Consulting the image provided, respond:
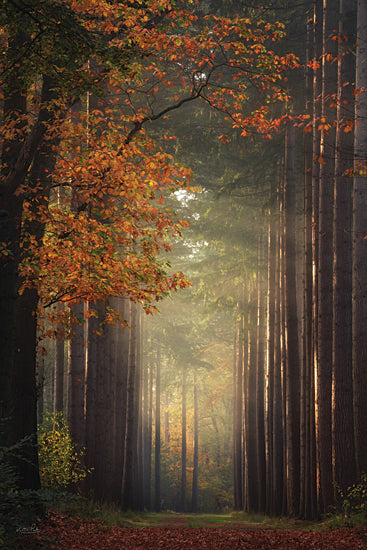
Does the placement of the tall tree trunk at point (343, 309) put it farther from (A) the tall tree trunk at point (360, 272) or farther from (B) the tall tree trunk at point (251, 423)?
(B) the tall tree trunk at point (251, 423)

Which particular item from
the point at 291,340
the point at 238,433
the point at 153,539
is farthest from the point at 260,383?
the point at 153,539

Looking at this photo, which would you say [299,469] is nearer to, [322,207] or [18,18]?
[322,207]

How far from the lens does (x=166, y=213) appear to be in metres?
10.1

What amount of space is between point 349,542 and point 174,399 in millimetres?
68309

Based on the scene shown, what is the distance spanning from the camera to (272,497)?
1748 centimetres

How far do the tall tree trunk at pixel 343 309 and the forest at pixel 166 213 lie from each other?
4 cm

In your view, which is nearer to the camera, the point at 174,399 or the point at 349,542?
the point at 349,542

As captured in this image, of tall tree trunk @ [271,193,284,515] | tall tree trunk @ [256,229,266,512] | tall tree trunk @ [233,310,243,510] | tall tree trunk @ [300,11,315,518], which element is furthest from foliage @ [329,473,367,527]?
tall tree trunk @ [233,310,243,510]

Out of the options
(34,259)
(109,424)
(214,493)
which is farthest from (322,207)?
(214,493)

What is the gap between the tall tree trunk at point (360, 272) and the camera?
1042 centimetres

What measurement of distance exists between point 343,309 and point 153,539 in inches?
223

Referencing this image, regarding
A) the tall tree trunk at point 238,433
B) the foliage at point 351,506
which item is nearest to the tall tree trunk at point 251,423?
the tall tree trunk at point 238,433

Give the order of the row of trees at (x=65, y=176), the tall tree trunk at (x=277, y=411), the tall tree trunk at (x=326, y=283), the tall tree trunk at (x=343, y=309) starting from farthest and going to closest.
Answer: the tall tree trunk at (x=277, y=411) → the tall tree trunk at (x=326, y=283) → the tall tree trunk at (x=343, y=309) → the row of trees at (x=65, y=176)

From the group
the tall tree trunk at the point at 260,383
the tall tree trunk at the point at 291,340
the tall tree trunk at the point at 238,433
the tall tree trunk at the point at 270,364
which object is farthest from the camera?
the tall tree trunk at the point at 238,433
